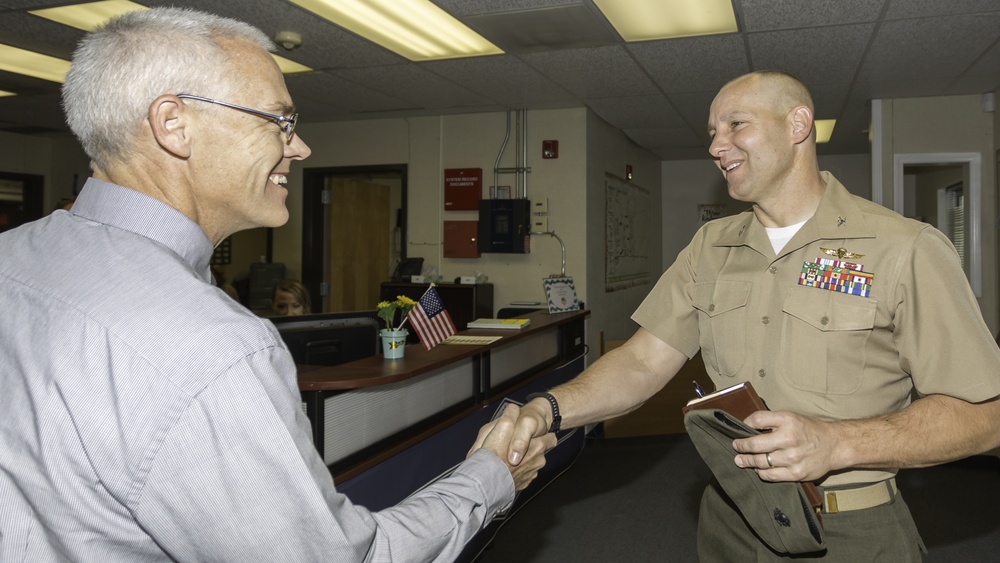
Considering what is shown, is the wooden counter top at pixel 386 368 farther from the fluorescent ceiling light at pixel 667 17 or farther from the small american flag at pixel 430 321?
the fluorescent ceiling light at pixel 667 17

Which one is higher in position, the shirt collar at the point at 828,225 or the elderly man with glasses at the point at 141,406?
the shirt collar at the point at 828,225

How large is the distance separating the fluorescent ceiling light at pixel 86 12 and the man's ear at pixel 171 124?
10.7ft

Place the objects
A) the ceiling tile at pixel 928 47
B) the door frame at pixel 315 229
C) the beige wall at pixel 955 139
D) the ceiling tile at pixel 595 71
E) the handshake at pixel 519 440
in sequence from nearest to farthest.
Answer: the handshake at pixel 519 440
the ceiling tile at pixel 928 47
the ceiling tile at pixel 595 71
the beige wall at pixel 955 139
the door frame at pixel 315 229

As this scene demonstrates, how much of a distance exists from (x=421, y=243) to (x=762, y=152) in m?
5.25

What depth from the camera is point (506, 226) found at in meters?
6.39

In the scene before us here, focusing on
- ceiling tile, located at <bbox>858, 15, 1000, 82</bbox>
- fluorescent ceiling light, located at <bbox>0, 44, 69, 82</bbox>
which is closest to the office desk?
ceiling tile, located at <bbox>858, 15, 1000, 82</bbox>

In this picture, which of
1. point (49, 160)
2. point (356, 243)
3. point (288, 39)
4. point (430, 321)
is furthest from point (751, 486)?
point (49, 160)

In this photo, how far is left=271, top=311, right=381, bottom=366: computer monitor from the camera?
316 centimetres

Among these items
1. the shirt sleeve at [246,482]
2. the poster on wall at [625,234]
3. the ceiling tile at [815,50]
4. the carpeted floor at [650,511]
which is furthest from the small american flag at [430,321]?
the poster on wall at [625,234]

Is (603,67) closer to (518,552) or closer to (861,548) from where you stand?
(518,552)

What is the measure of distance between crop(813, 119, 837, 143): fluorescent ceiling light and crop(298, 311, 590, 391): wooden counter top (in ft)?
14.7

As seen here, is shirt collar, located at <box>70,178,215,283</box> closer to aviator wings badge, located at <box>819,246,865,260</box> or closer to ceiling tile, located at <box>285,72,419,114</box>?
aviator wings badge, located at <box>819,246,865,260</box>

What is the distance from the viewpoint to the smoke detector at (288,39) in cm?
411

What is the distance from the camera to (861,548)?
152cm
